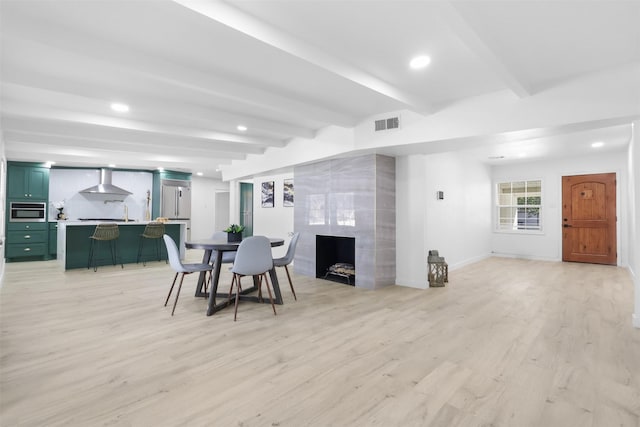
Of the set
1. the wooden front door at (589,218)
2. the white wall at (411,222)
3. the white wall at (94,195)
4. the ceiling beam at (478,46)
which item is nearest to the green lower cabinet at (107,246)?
the white wall at (94,195)

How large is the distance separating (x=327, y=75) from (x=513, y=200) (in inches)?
285

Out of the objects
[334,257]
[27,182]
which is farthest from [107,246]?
[334,257]

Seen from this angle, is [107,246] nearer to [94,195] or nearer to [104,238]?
[104,238]

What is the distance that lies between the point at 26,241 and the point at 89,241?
7.80 ft

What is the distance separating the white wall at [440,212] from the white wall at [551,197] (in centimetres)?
51

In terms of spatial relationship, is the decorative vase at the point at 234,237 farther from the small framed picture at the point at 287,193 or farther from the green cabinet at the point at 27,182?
the green cabinet at the point at 27,182

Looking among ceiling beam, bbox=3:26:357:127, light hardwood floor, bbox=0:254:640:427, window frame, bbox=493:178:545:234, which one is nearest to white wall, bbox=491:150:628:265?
window frame, bbox=493:178:545:234

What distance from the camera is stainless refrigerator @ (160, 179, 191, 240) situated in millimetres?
9734

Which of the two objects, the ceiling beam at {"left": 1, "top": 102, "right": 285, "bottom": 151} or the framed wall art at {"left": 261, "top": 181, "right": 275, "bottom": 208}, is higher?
the ceiling beam at {"left": 1, "top": 102, "right": 285, "bottom": 151}

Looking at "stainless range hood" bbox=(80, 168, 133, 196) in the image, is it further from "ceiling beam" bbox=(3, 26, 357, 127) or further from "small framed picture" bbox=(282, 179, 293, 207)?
"ceiling beam" bbox=(3, 26, 357, 127)

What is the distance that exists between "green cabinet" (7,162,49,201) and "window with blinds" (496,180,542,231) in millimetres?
11522

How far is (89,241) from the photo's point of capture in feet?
22.2

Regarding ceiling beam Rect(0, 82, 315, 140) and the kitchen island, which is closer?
ceiling beam Rect(0, 82, 315, 140)

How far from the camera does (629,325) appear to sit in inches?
133
